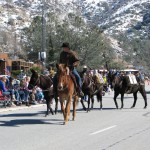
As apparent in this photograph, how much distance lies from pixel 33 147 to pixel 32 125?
428cm

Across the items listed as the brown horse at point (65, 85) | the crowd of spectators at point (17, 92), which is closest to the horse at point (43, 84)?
the brown horse at point (65, 85)

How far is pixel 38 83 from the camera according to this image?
18.9 m

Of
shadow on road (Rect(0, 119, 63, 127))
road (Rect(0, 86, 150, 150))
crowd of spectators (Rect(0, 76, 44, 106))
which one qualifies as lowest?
road (Rect(0, 86, 150, 150))

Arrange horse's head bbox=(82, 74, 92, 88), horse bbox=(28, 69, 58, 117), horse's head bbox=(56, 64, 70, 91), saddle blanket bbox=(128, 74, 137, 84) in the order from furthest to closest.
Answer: saddle blanket bbox=(128, 74, 137, 84) < horse's head bbox=(82, 74, 92, 88) < horse bbox=(28, 69, 58, 117) < horse's head bbox=(56, 64, 70, 91)

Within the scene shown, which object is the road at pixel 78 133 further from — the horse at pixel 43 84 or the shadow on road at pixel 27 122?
the horse at pixel 43 84

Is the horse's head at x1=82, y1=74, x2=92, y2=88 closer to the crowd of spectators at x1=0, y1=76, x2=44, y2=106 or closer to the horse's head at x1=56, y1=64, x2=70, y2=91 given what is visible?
the crowd of spectators at x1=0, y1=76, x2=44, y2=106

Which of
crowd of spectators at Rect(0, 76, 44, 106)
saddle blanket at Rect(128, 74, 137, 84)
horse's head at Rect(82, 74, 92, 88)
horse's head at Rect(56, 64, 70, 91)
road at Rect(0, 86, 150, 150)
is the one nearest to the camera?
road at Rect(0, 86, 150, 150)

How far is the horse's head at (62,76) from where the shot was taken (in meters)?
15.3

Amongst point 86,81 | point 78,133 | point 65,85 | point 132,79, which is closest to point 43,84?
point 86,81

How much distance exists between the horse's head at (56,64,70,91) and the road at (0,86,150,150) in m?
1.27

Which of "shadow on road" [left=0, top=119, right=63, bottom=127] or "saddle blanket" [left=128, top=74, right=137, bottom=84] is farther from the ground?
"saddle blanket" [left=128, top=74, right=137, bottom=84]

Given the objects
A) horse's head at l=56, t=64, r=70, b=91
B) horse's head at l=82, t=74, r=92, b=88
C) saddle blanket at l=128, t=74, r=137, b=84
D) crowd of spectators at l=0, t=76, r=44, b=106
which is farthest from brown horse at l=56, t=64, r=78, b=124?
crowd of spectators at l=0, t=76, r=44, b=106

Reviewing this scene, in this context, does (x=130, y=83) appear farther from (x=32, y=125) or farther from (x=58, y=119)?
(x=32, y=125)

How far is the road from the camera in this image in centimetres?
1129
